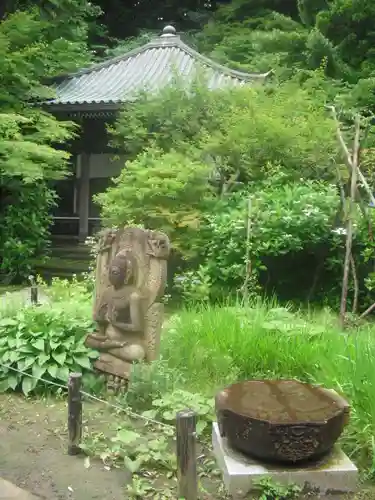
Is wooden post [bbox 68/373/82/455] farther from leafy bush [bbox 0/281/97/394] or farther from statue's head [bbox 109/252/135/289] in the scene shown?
statue's head [bbox 109/252/135/289]

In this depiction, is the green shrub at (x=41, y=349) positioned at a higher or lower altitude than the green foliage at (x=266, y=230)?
lower

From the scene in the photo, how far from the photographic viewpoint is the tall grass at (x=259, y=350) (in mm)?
4418

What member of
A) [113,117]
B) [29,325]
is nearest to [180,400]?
[29,325]

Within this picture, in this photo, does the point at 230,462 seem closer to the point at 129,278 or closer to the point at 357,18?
the point at 129,278

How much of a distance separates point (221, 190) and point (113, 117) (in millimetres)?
5195

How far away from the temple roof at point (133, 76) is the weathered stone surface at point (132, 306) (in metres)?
7.73

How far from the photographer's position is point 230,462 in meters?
3.54

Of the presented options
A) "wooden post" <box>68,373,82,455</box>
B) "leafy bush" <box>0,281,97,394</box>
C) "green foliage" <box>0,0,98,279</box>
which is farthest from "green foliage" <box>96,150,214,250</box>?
"wooden post" <box>68,373,82,455</box>

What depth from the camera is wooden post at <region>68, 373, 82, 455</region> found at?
4047 millimetres

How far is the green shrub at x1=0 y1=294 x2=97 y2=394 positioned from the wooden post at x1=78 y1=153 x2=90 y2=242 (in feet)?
31.6

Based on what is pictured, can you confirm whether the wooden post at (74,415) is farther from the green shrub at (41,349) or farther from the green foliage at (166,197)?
the green foliage at (166,197)

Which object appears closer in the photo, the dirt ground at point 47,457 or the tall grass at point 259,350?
the dirt ground at point 47,457

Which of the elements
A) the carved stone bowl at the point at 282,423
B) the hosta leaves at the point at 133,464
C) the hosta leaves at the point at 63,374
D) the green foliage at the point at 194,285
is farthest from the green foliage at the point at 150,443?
the green foliage at the point at 194,285

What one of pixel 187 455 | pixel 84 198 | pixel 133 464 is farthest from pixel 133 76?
pixel 187 455
